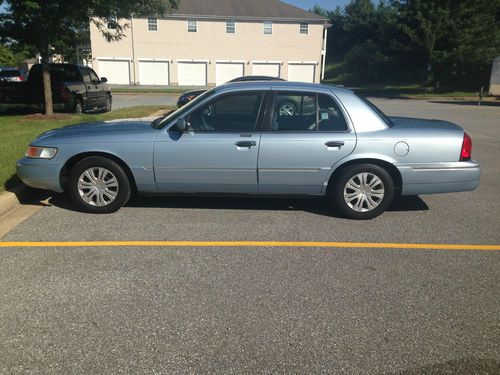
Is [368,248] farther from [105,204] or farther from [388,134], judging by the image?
[105,204]

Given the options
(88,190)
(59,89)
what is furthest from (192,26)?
(88,190)

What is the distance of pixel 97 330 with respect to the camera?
305 cm

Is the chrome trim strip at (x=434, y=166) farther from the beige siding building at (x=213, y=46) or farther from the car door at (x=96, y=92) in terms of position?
the beige siding building at (x=213, y=46)

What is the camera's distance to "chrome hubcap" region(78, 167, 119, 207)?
5.39 metres

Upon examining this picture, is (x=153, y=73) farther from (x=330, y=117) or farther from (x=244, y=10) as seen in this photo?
(x=330, y=117)

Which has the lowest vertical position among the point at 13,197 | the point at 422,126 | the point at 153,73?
the point at 13,197

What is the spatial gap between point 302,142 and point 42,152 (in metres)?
3.12

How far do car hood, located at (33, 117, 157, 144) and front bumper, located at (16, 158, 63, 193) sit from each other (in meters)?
0.28

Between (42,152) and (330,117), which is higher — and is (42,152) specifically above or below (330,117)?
below

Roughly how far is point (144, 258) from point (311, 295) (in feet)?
5.35

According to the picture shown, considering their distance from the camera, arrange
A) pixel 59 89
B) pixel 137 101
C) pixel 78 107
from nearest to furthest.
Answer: pixel 59 89
pixel 78 107
pixel 137 101

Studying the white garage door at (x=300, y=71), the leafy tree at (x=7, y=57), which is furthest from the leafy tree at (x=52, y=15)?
the leafy tree at (x=7, y=57)

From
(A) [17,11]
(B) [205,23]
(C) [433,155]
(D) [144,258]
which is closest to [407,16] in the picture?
(B) [205,23]

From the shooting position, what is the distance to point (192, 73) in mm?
41344
